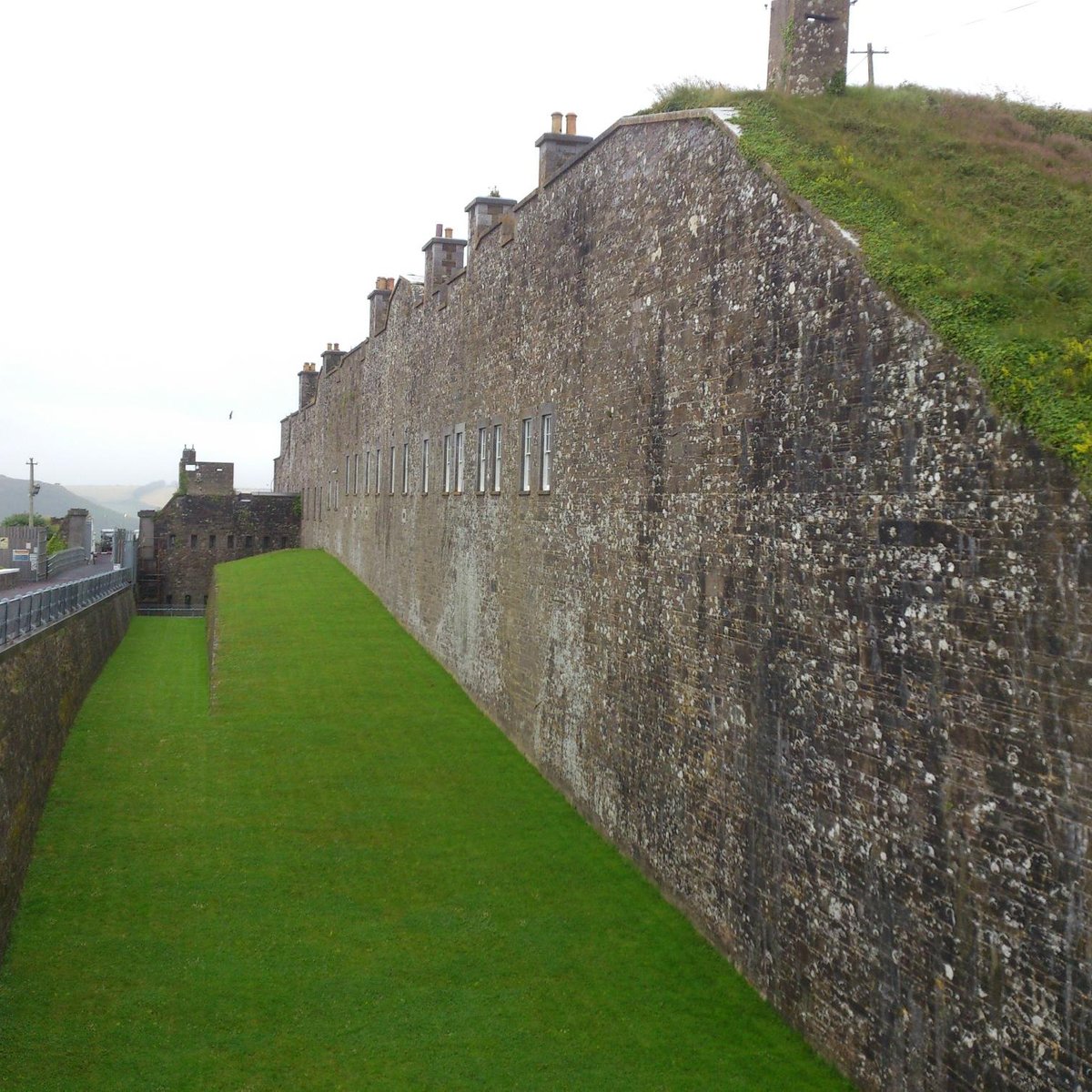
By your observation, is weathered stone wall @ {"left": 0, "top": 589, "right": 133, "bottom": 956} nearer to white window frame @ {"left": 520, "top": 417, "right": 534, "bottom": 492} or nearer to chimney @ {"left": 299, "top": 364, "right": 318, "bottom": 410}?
white window frame @ {"left": 520, "top": 417, "right": 534, "bottom": 492}

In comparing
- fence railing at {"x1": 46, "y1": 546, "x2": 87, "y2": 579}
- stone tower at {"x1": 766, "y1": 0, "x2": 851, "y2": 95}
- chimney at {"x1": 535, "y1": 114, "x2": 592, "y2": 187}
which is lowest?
fence railing at {"x1": 46, "y1": 546, "x2": 87, "y2": 579}

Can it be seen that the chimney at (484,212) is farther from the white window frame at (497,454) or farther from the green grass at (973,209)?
the green grass at (973,209)

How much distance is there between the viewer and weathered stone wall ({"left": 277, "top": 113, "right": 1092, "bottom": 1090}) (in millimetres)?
6629

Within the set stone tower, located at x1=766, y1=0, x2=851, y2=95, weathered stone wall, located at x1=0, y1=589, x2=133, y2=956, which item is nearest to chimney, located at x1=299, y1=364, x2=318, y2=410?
weathered stone wall, located at x1=0, y1=589, x2=133, y2=956

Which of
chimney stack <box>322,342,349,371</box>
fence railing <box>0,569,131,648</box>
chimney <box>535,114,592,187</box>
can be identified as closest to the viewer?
fence railing <box>0,569,131,648</box>

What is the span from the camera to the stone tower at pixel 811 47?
39.6 ft

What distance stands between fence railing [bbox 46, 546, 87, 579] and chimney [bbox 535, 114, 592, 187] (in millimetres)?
20974

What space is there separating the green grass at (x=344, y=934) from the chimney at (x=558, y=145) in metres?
9.86

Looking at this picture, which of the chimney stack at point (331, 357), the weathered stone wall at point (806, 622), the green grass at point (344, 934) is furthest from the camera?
the chimney stack at point (331, 357)

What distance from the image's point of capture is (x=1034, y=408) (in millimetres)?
6516

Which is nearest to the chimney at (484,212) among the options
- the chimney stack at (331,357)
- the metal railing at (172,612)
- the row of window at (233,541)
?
the chimney stack at (331,357)

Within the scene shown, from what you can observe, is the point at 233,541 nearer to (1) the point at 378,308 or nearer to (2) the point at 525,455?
(1) the point at 378,308

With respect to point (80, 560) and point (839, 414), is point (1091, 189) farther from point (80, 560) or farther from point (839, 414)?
point (80, 560)

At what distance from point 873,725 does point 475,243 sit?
1615 cm
